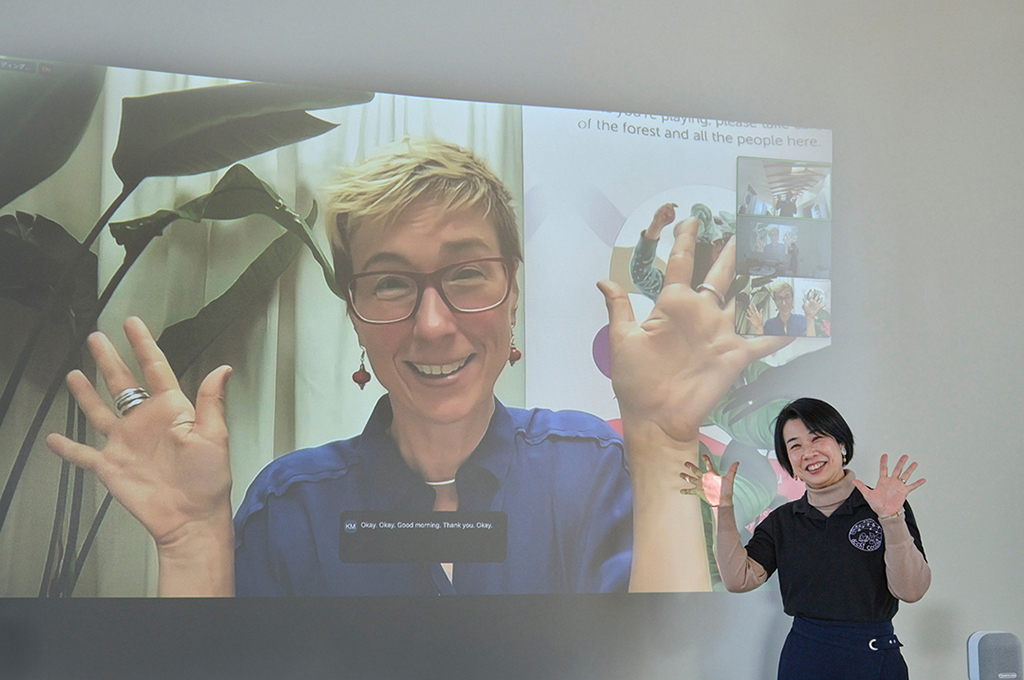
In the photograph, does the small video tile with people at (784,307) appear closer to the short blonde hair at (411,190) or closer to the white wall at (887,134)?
the white wall at (887,134)

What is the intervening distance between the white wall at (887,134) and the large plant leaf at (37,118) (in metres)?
0.57

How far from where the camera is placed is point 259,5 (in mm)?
2594

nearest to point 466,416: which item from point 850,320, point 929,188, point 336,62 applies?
point 336,62

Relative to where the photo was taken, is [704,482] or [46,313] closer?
[46,313]

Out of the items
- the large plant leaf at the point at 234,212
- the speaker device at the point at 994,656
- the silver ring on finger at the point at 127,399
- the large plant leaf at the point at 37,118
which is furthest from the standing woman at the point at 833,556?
the large plant leaf at the point at 37,118

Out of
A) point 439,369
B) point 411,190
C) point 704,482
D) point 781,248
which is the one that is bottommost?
point 704,482

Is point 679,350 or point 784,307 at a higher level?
point 784,307

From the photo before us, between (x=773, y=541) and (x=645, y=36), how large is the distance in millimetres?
1526

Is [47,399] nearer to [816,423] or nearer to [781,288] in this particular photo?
[816,423]

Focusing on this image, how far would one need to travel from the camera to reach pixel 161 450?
2.37 meters

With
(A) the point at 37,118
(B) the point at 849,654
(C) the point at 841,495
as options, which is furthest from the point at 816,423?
(A) the point at 37,118

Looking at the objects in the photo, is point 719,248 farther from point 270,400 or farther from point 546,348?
point 270,400

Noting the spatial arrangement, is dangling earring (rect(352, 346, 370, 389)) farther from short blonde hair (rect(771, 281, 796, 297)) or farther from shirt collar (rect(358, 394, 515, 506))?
short blonde hair (rect(771, 281, 796, 297))

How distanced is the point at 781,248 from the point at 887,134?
22.3 inches
